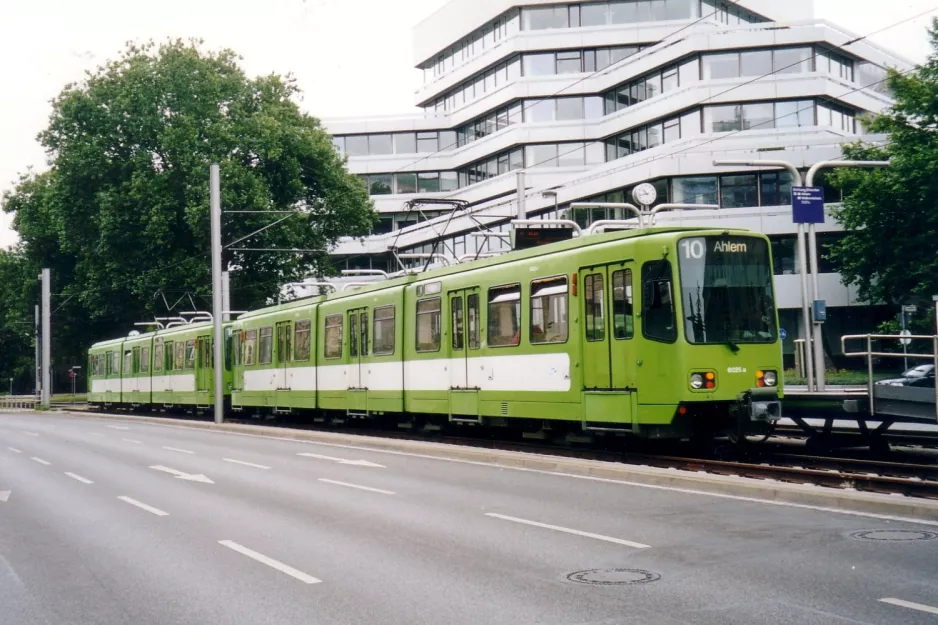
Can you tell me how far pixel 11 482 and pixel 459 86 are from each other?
6264 cm

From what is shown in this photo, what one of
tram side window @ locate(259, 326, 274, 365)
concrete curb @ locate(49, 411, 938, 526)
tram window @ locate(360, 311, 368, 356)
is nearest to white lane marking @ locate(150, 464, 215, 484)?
concrete curb @ locate(49, 411, 938, 526)

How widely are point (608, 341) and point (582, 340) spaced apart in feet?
2.27

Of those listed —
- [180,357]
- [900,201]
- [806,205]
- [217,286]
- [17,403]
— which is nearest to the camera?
[806,205]

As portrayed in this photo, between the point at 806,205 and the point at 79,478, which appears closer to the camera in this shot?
the point at 79,478

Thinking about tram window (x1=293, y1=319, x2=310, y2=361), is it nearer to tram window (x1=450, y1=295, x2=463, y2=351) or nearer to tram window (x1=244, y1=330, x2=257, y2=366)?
tram window (x1=244, y1=330, x2=257, y2=366)

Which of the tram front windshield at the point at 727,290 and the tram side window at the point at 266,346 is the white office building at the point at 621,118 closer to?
the tram side window at the point at 266,346

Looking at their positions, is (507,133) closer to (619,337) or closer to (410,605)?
(619,337)

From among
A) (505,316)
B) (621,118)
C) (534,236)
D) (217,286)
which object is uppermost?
(621,118)

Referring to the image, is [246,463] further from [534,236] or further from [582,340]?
[534,236]

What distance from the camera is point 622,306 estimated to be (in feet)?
56.1

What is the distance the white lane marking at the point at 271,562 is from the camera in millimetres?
8492

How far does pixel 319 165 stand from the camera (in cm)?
5144

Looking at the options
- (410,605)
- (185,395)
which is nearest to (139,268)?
(185,395)

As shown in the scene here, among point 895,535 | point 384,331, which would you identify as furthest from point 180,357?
point 895,535
